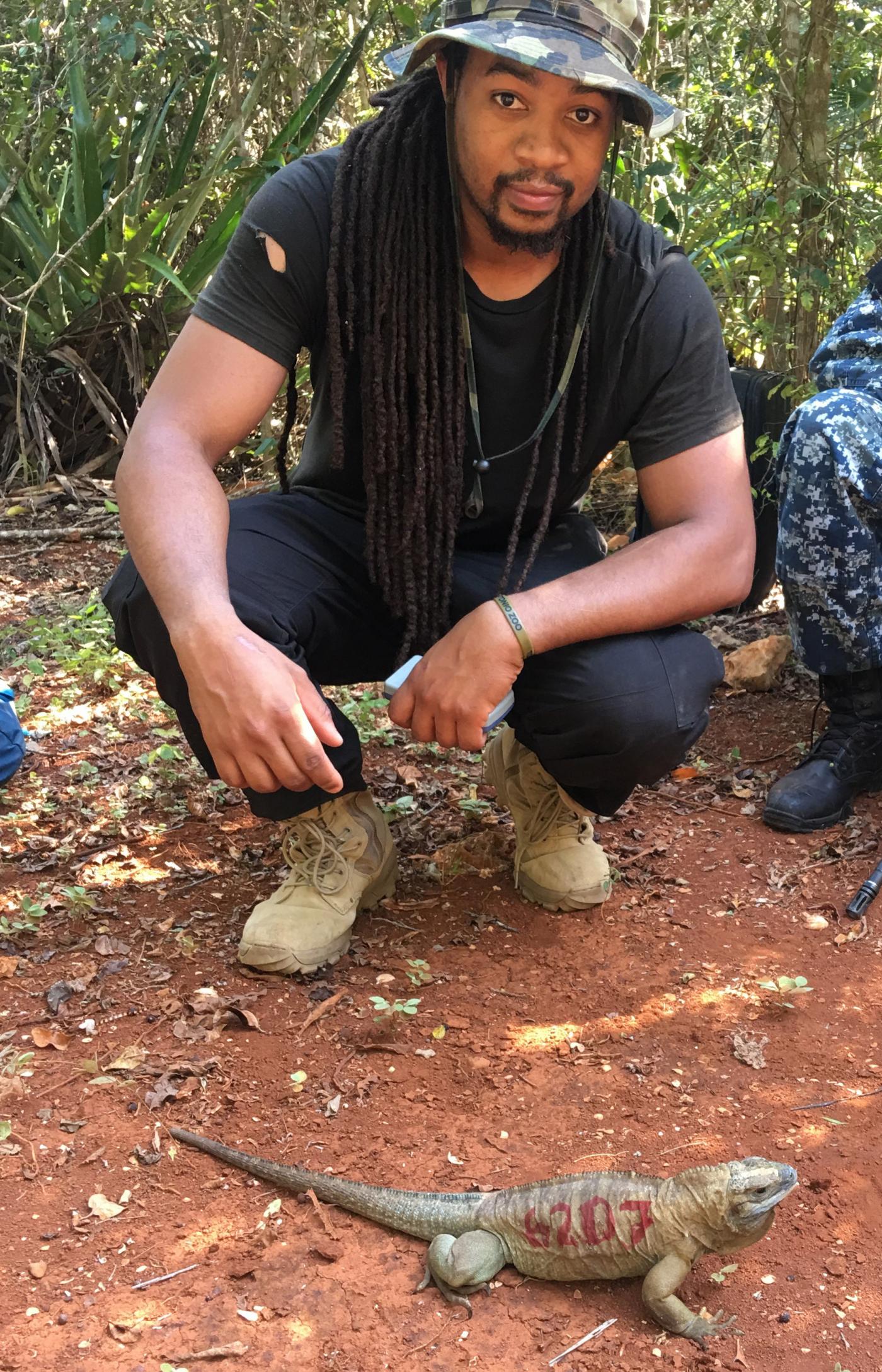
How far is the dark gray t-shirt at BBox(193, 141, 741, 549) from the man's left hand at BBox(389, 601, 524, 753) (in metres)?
0.48

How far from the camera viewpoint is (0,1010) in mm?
2443

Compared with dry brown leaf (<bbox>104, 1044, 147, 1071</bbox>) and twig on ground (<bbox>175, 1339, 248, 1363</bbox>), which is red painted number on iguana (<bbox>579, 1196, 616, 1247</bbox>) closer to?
twig on ground (<bbox>175, 1339, 248, 1363</bbox>)

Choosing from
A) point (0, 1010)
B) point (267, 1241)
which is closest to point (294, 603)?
point (0, 1010)

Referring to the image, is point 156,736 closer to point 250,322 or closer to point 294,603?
point 294,603

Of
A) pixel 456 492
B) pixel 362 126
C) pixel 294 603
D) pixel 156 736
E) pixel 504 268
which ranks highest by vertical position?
pixel 362 126

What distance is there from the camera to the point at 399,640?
286 centimetres

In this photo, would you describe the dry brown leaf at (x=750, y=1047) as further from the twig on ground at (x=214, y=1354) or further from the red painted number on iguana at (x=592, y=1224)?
the twig on ground at (x=214, y=1354)

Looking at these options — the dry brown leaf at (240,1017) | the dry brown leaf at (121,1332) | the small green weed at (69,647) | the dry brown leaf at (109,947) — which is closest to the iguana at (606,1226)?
the dry brown leaf at (121,1332)

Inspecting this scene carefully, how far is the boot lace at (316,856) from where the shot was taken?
265cm

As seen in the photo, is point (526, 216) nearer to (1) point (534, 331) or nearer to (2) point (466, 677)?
(1) point (534, 331)

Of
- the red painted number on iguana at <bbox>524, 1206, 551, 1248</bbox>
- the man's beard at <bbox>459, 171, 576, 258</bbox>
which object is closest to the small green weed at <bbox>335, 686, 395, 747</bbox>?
the man's beard at <bbox>459, 171, 576, 258</bbox>

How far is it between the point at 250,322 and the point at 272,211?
9.7 inches

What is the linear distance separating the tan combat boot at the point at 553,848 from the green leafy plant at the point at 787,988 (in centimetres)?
45

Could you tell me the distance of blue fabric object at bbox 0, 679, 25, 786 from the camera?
10.9 ft
